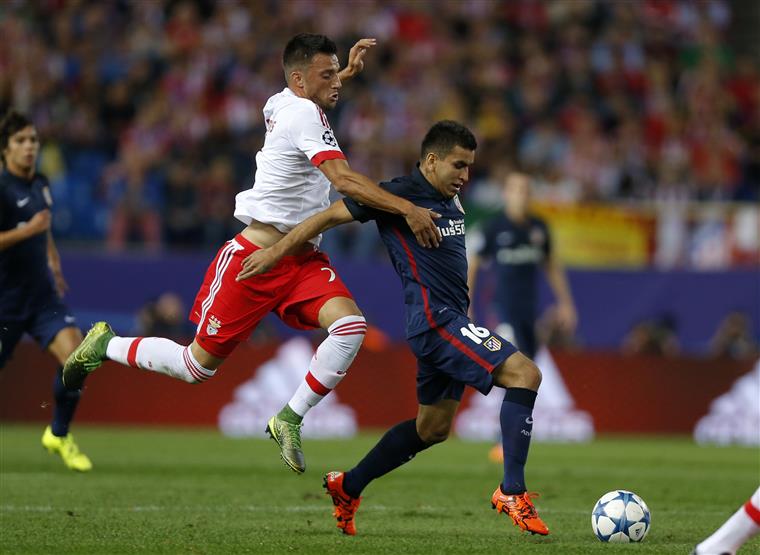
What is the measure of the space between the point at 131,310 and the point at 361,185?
1154 centimetres

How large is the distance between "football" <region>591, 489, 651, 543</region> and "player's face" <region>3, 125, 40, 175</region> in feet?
18.8

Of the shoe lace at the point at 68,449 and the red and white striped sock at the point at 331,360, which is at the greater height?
the red and white striped sock at the point at 331,360

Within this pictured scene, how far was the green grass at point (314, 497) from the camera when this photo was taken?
25.7 ft

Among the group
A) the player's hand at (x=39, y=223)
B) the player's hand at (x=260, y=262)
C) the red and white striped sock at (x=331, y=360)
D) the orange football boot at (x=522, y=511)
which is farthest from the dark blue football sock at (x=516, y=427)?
the player's hand at (x=39, y=223)

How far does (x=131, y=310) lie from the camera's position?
62.6ft

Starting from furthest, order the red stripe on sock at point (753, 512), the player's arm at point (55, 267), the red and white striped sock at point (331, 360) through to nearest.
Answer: the player's arm at point (55, 267), the red and white striped sock at point (331, 360), the red stripe on sock at point (753, 512)

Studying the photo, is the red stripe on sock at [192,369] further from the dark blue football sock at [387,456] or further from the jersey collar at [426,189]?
the jersey collar at [426,189]

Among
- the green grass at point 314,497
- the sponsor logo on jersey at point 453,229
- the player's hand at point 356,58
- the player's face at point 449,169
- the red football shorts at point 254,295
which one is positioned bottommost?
the green grass at point 314,497

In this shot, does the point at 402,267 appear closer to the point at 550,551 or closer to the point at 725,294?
the point at 550,551

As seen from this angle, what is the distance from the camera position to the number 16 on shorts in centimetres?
798

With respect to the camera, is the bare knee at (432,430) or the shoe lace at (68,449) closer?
the bare knee at (432,430)

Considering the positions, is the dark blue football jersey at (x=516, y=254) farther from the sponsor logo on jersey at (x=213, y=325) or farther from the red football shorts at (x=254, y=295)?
the sponsor logo on jersey at (x=213, y=325)

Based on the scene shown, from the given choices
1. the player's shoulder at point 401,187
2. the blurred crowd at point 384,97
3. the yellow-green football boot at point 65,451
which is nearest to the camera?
the player's shoulder at point 401,187

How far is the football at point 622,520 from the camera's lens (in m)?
8.03
